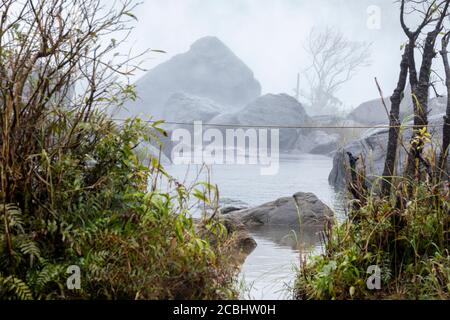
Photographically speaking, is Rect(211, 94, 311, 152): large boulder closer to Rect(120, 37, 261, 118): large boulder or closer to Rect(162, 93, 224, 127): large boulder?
Rect(162, 93, 224, 127): large boulder

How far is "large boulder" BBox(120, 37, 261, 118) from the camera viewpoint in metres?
20.6

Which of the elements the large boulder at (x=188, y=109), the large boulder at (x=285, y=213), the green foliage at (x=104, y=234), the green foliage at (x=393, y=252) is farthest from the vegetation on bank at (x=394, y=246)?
the large boulder at (x=188, y=109)

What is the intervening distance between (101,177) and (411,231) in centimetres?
135

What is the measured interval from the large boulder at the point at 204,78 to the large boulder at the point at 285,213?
14.1 m

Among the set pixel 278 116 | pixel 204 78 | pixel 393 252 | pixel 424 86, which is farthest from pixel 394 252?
pixel 204 78

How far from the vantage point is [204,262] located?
8.56 ft

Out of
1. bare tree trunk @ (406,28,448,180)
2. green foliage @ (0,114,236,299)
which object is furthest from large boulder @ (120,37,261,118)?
green foliage @ (0,114,236,299)

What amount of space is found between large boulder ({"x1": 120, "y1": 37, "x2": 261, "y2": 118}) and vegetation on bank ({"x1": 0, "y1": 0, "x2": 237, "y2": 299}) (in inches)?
674

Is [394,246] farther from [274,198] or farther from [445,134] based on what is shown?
[274,198]

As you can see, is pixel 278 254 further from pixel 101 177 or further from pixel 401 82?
pixel 101 177

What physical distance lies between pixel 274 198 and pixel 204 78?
1337 cm

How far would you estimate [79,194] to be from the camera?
2529 millimetres

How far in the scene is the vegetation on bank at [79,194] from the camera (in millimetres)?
2381

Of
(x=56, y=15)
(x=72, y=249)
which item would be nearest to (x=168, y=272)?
(x=72, y=249)
